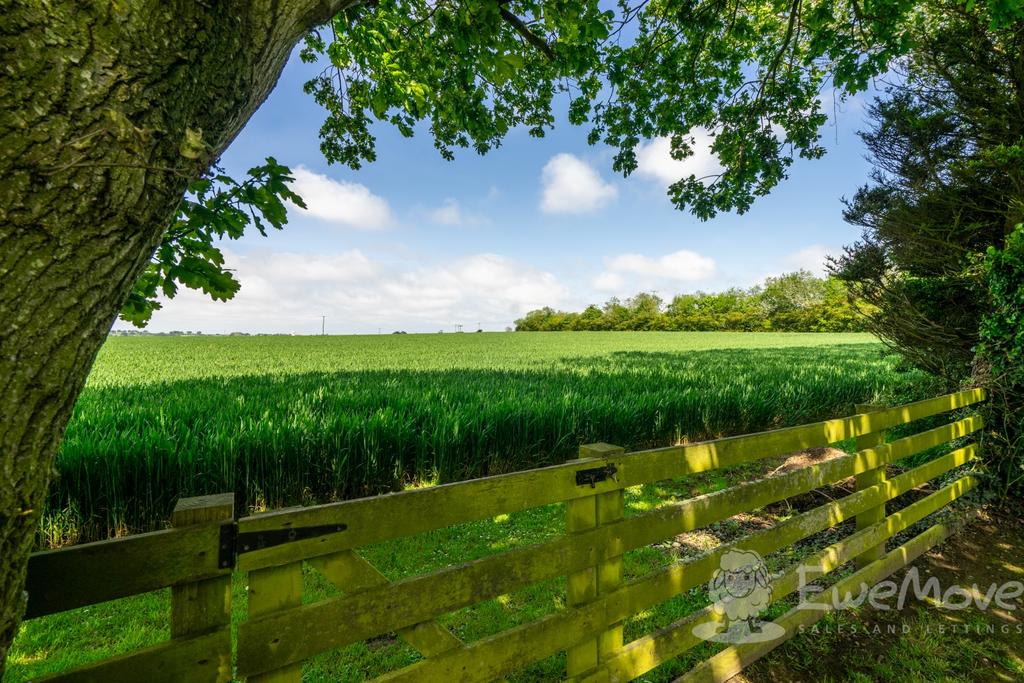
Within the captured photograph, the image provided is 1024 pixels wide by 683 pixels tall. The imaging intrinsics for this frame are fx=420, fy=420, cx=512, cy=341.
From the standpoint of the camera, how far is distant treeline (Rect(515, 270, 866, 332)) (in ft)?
212

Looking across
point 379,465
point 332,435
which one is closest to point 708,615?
point 379,465

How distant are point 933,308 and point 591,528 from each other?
6845 mm

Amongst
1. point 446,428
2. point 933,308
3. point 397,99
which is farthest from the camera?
point 933,308

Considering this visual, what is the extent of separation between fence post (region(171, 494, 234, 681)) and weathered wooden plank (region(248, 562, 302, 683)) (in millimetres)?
72

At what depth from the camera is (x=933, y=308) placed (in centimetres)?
582

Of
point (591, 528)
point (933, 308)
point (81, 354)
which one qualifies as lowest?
point (591, 528)

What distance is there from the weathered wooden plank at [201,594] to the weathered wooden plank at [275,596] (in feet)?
0.26

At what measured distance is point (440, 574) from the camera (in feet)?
5.19

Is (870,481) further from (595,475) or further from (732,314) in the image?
(732,314)

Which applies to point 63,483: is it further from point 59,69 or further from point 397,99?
point 397,99

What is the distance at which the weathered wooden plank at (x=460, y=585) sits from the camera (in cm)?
129

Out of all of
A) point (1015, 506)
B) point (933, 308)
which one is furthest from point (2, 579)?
point (933, 308)

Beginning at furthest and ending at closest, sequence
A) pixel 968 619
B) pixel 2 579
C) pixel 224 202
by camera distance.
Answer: pixel 968 619 < pixel 224 202 < pixel 2 579

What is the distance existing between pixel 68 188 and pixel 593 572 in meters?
2.21
